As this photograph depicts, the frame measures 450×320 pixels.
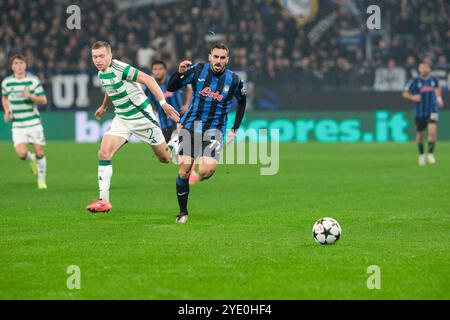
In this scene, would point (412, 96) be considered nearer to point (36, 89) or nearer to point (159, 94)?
point (36, 89)

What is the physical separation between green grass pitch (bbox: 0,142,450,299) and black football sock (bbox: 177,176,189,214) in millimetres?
237

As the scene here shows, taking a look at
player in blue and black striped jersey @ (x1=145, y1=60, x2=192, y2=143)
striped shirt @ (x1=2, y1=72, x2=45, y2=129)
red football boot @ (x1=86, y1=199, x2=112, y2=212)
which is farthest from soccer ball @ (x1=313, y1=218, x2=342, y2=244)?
striped shirt @ (x1=2, y1=72, x2=45, y2=129)

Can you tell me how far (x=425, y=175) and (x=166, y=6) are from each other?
59.4ft

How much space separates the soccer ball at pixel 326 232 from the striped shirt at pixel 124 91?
3689 millimetres

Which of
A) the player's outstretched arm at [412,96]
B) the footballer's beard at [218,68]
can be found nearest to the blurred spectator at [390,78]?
the player's outstretched arm at [412,96]

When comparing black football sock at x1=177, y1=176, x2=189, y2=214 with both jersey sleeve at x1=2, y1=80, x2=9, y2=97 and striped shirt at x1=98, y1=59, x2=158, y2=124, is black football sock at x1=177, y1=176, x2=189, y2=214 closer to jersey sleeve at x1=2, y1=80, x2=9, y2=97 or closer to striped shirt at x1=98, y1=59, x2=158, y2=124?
striped shirt at x1=98, y1=59, x2=158, y2=124

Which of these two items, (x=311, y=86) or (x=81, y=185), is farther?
(x=311, y=86)

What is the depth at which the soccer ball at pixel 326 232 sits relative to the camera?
9492 millimetres

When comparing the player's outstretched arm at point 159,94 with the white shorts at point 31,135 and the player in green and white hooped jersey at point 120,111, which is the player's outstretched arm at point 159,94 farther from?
the white shorts at point 31,135

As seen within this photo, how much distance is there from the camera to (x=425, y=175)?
17.9 meters

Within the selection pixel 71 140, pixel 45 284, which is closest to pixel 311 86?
pixel 71 140

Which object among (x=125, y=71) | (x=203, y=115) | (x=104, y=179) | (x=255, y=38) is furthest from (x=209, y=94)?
(x=255, y=38)

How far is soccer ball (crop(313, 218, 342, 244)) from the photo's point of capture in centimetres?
949
